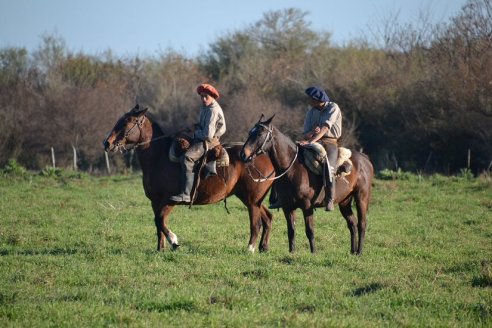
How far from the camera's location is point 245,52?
56.7 meters

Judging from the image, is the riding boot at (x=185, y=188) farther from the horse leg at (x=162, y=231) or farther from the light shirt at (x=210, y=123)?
the light shirt at (x=210, y=123)

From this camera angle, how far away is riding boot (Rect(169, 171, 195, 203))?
43.9 ft

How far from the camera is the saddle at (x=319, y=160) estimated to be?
13102mm

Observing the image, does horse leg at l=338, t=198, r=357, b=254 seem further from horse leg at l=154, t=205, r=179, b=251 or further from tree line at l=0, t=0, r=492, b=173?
tree line at l=0, t=0, r=492, b=173

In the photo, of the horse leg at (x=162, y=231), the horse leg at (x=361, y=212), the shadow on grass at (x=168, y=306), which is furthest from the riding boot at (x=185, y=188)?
the shadow on grass at (x=168, y=306)

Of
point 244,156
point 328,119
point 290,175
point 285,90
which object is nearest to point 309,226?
point 290,175

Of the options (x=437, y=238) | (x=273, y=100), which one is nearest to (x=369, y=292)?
(x=437, y=238)

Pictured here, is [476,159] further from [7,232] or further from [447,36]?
[7,232]

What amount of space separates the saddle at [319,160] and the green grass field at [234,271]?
1496 mm

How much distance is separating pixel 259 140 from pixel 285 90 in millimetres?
33069

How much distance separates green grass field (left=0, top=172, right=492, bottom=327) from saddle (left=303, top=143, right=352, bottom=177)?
1.50m

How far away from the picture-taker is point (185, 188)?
1347cm

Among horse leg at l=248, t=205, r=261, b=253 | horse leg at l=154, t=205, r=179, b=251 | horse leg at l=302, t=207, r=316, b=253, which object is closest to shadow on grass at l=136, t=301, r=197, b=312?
horse leg at l=154, t=205, r=179, b=251

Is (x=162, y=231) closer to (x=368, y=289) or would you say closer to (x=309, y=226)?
(x=309, y=226)
